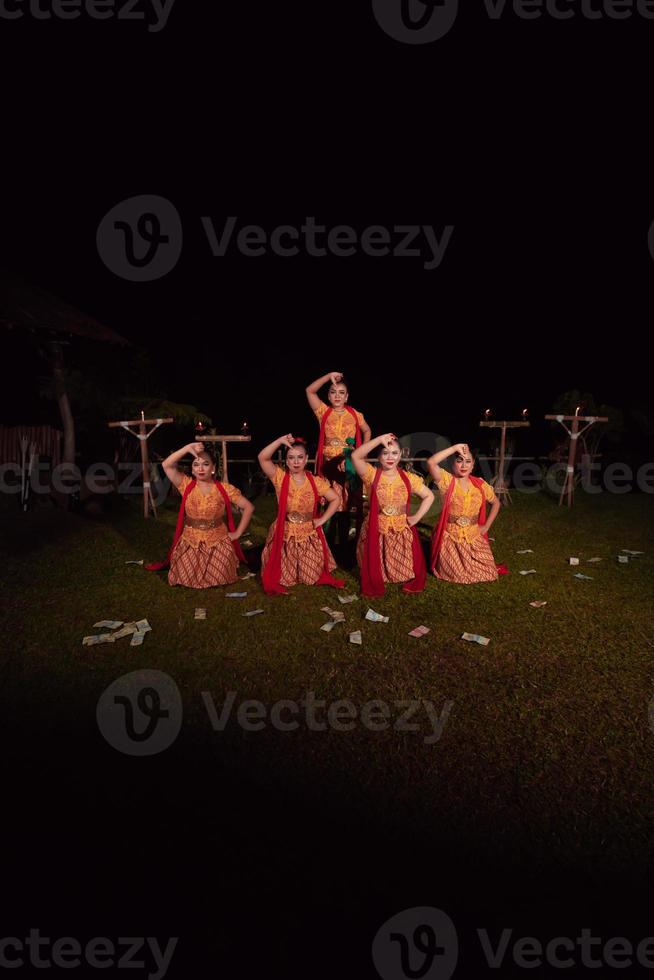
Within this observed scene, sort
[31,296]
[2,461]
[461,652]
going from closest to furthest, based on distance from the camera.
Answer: [461,652], [31,296], [2,461]

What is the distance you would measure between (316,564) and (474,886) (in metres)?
4.79

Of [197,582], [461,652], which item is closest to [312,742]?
[461,652]

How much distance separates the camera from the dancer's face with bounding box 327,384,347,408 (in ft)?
25.4

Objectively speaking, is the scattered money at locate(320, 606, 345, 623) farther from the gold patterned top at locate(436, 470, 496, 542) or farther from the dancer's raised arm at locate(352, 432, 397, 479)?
the gold patterned top at locate(436, 470, 496, 542)

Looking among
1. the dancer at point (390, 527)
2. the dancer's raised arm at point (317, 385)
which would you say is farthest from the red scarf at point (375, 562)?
the dancer's raised arm at point (317, 385)

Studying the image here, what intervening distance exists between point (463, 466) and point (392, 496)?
3.50 feet

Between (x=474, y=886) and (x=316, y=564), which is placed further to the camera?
(x=316, y=564)

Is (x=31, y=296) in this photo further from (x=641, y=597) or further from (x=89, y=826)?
(x=641, y=597)

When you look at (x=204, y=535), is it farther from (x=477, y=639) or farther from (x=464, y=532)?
(x=477, y=639)

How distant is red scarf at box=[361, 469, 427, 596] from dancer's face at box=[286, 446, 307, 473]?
3.36 ft

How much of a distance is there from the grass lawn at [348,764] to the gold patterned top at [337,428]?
2.50 m

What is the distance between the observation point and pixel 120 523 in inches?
439

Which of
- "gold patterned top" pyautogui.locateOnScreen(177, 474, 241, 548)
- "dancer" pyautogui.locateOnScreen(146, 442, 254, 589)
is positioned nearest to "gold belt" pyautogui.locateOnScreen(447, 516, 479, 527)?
"dancer" pyautogui.locateOnScreen(146, 442, 254, 589)

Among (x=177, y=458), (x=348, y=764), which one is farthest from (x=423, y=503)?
(x=348, y=764)
